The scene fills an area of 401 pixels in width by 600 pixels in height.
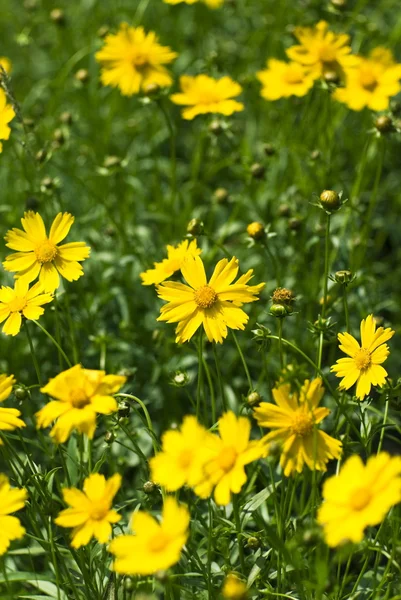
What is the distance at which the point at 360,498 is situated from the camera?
1568mm

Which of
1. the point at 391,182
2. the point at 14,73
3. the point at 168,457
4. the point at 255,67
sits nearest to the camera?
the point at 168,457

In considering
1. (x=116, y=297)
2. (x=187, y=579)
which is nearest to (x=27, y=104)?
(x=116, y=297)

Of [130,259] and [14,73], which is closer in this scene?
[130,259]

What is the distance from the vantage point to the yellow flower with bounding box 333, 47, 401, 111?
122 inches

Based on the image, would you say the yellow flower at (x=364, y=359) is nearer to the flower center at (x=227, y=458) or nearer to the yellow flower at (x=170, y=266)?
the flower center at (x=227, y=458)

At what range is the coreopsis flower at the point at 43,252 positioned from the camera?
2.29 metres

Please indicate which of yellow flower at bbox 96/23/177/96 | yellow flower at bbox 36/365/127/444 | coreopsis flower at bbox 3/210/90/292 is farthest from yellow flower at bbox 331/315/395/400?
yellow flower at bbox 96/23/177/96

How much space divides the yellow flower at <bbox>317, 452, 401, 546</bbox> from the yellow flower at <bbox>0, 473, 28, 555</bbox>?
63cm

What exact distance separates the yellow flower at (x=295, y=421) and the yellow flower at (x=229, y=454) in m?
0.11

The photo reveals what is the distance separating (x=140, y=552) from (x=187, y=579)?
22.1 inches

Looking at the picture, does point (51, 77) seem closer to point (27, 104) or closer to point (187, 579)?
point (27, 104)

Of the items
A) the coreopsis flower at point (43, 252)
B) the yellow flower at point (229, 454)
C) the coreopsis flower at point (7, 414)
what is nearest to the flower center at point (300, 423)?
the yellow flower at point (229, 454)

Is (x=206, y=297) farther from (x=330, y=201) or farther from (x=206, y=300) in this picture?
(x=330, y=201)

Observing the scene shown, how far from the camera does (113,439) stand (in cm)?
203
